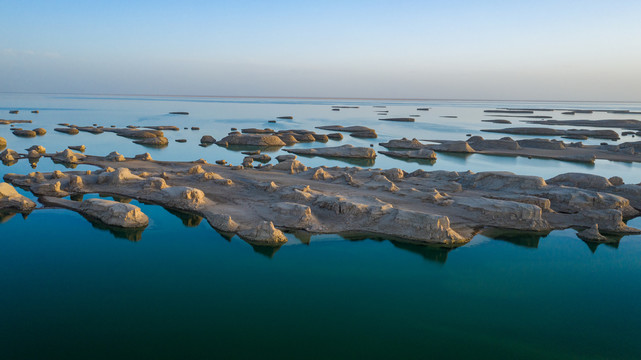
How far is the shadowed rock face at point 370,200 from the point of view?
17.8 m

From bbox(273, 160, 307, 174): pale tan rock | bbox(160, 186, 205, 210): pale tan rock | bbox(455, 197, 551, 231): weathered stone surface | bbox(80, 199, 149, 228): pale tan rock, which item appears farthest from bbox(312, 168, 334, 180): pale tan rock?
bbox(80, 199, 149, 228): pale tan rock

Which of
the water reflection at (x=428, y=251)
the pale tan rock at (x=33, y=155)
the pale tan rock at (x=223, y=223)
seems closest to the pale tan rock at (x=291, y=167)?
the pale tan rock at (x=223, y=223)

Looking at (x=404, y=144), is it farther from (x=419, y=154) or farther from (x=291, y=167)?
(x=291, y=167)

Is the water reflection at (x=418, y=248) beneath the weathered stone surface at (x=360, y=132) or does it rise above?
beneath

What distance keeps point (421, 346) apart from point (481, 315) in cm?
275

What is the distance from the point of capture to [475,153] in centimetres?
5088

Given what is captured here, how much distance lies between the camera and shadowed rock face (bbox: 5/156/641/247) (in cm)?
1780

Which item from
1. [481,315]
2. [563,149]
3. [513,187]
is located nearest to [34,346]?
[481,315]

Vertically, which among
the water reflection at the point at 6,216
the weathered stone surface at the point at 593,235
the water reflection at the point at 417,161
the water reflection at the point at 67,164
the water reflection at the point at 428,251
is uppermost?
the weathered stone surface at the point at 593,235

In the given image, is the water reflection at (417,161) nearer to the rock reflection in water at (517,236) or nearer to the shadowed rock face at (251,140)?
the shadowed rock face at (251,140)

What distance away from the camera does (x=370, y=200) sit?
2062 cm

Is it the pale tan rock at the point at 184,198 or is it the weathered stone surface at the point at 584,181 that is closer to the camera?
the pale tan rock at the point at 184,198

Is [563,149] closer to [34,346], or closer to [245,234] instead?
[245,234]

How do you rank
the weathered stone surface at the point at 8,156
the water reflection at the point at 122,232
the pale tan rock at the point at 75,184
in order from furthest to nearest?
the weathered stone surface at the point at 8,156 < the pale tan rock at the point at 75,184 < the water reflection at the point at 122,232
